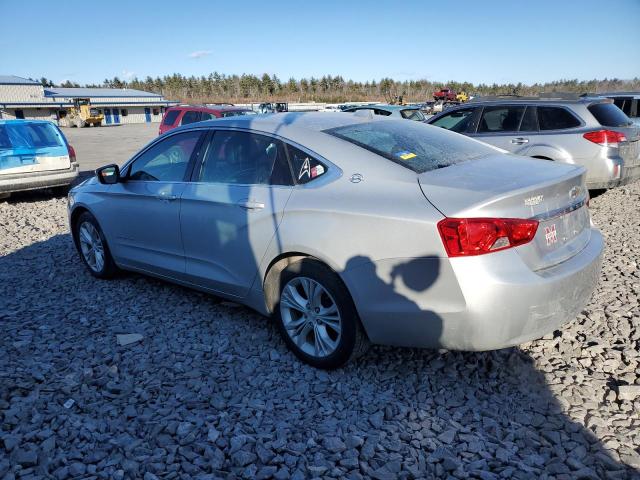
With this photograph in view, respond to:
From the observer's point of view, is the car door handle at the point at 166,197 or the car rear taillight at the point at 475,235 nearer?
the car rear taillight at the point at 475,235

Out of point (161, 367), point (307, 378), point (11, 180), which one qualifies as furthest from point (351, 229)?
point (11, 180)

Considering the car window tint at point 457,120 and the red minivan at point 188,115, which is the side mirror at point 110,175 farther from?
the red minivan at point 188,115

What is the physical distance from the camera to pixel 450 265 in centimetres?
245

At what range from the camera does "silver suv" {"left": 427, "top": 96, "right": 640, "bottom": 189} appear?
7.05 meters

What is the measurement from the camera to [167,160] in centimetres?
430

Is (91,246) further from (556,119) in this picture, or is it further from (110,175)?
(556,119)

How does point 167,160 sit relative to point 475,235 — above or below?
above

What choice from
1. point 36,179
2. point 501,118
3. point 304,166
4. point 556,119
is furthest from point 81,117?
point 304,166

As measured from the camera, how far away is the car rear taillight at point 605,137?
6992 millimetres

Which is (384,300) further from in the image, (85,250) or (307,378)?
(85,250)

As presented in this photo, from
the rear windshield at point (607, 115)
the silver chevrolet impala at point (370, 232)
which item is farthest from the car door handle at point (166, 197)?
the rear windshield at point (607, 115)

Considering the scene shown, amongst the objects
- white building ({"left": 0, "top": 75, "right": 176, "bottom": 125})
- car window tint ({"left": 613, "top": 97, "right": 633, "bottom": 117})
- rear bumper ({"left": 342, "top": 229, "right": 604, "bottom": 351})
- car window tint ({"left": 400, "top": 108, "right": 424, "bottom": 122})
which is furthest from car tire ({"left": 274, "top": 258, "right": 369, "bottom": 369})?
white building ({"left": 0, "top": 75, "right": 176, "bottom": 125})

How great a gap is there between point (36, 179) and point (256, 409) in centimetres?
854

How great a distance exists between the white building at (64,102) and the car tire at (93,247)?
47162 mm
